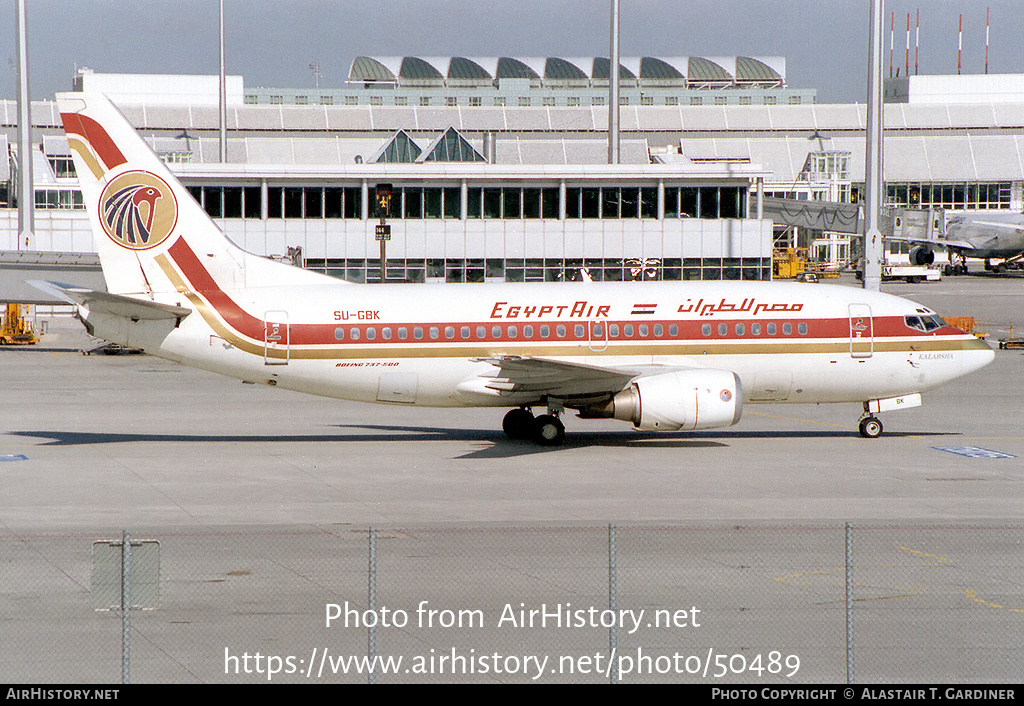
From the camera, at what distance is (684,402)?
29.6 m

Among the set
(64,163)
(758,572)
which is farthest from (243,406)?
(64,163)

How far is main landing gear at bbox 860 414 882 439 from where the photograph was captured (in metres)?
33.3

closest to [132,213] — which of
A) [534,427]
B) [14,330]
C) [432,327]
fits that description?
[432,327]

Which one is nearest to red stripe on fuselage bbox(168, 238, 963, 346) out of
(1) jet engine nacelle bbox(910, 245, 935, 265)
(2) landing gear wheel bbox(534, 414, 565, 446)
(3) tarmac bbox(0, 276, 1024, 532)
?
(2) landing gear wheel bbox(534, 414, 565, 446)

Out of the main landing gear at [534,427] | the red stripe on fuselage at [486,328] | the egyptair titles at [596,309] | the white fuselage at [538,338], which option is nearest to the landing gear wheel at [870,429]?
the white fuselage at [538,338]

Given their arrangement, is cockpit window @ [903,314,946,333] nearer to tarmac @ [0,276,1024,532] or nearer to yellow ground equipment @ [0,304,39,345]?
tarmac @ [0,276,1024,532]

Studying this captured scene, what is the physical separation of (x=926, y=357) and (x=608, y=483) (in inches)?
446

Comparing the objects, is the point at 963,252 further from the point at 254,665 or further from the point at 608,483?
the point at 254,665

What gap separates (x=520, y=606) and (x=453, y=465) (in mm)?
12932

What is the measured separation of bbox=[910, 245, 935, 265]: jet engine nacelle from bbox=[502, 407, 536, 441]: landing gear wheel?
280ft

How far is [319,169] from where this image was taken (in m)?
68.1

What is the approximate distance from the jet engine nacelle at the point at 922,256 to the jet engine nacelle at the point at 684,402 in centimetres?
8582

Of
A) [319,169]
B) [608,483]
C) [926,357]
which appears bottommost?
[608,483]

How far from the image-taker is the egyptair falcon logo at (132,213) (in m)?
31.6
